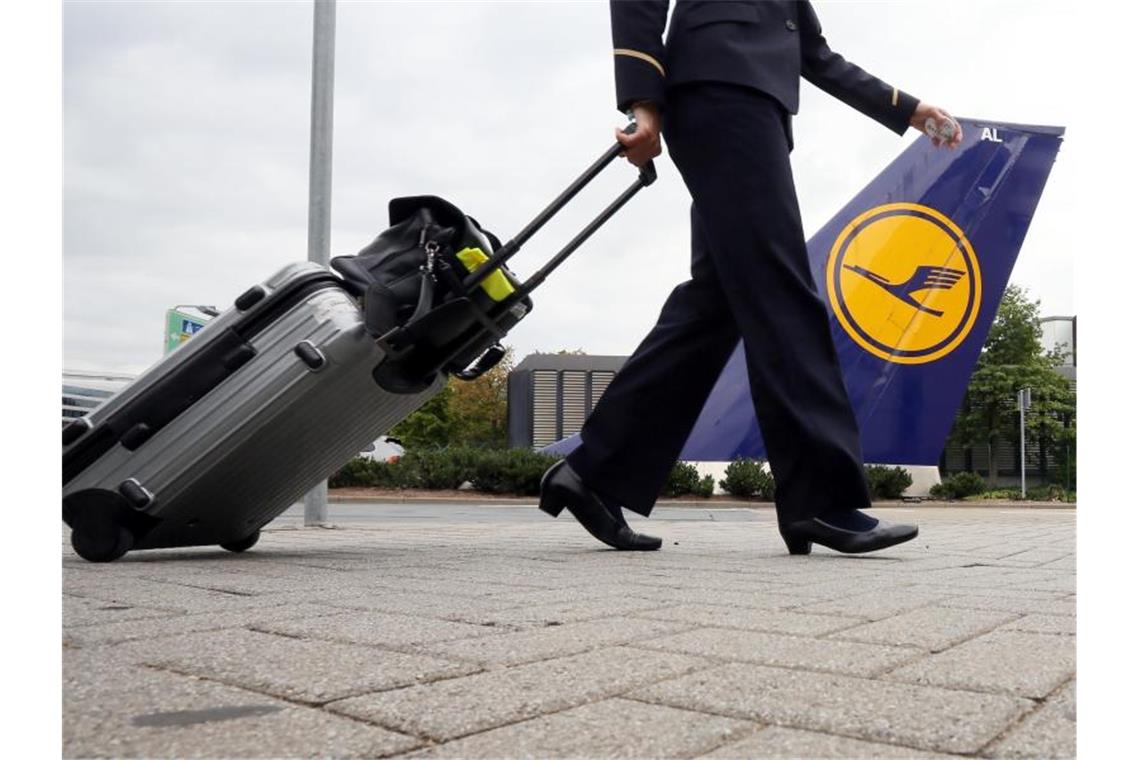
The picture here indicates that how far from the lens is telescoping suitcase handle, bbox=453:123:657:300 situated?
2.66 metres

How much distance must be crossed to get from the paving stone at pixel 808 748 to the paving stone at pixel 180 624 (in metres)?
0.86

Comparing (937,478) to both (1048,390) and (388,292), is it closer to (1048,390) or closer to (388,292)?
(388,292)

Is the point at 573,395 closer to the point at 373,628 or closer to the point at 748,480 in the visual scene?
the point at 748,480

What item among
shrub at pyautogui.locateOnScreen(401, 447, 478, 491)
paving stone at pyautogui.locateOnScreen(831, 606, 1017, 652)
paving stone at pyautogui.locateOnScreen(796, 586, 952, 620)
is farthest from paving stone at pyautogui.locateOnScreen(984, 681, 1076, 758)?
shrub at pyautogui.locateOnScreen(401, 447, 478, 491)

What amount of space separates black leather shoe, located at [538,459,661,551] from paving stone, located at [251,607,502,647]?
148 cm

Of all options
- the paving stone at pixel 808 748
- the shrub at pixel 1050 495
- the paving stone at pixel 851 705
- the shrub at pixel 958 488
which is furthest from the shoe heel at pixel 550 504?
the shrub at pixel 1050 495

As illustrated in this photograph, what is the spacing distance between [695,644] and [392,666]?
41 cm

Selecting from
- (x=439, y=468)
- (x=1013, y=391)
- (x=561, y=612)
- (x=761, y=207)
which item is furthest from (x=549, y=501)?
(x=1013, y=391)

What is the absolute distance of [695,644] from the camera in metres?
1.38

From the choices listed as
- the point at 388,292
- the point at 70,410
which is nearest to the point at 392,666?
the point at 388,292

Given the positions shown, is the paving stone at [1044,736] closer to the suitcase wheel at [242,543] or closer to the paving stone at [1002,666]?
the paving stone at [1002,666]

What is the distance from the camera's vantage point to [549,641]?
1395 mm

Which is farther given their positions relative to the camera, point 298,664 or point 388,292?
point 388,292

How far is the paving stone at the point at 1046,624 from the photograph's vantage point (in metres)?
1.54
